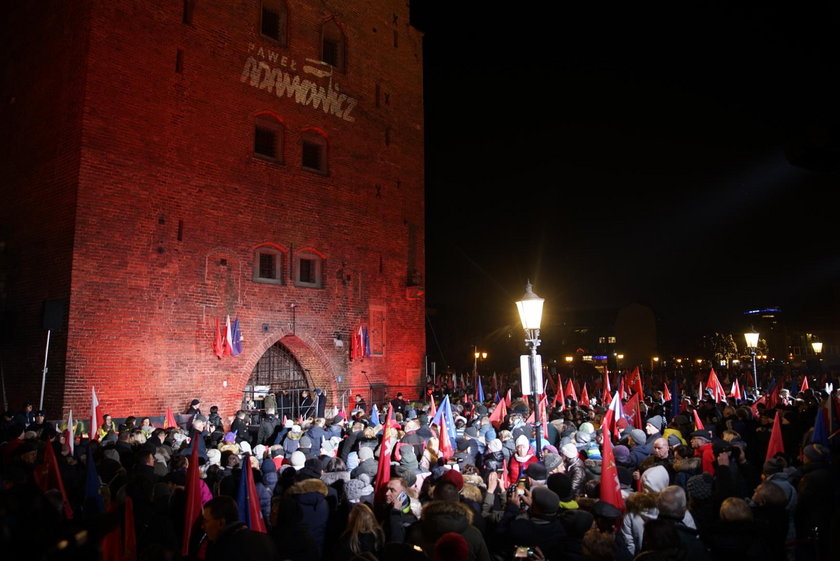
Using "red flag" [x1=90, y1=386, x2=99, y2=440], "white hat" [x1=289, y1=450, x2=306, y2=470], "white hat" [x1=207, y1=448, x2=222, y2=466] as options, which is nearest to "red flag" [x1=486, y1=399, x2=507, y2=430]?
"white hat" [x1=289, y1=450, x2=306, y2=470]

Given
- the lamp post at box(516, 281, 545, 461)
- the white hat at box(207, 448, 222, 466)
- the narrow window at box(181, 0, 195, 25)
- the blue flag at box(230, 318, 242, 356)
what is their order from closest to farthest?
the white hat at box(207, 448, 222, 466), the lamp post at box(516, 281, 545, 461), the blue flag at box(230, 318, 242, 356), the narrow window at box(181, 0, 195, 25)

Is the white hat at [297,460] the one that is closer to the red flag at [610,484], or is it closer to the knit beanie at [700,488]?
the red flag at [610,484]

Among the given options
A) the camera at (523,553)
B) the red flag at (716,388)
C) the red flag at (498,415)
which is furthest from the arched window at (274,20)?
the camera at (523,553)

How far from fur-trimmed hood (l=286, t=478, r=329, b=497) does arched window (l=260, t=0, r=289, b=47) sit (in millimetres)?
18974

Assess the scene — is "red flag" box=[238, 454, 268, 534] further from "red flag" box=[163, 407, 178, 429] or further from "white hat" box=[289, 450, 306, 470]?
"red flag" box=[163, 407, 178, 429]

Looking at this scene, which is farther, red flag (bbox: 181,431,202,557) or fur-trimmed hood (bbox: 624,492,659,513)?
red flag (bbox: 181,431,202,557)

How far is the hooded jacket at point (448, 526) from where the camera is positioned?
454 centimetres

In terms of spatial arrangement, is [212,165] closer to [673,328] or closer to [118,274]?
[118,274]

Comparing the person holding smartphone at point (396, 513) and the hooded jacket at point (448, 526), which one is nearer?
the hooded jacket at point (448, 526)

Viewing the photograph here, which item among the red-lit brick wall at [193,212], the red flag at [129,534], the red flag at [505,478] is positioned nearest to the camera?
the red flag at [129,534]

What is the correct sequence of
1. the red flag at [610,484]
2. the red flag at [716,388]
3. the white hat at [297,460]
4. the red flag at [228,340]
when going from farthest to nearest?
the red flag at [228,340] < the red flag at [716,388] < the white hat at [297,460] < the red flag at [610,484]

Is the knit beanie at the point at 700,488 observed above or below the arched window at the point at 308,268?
below

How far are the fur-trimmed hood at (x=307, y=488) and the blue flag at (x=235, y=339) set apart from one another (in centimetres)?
1341

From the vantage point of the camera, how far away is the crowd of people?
4.50m
